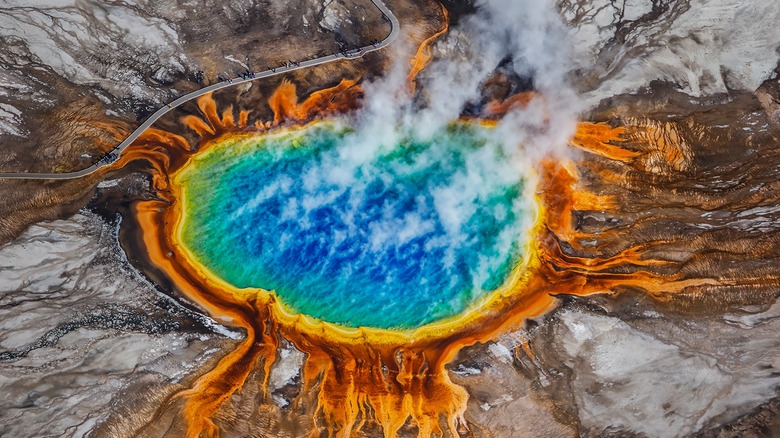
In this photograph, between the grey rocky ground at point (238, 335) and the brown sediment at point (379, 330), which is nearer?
the grey rocky ground at point (238, 335)

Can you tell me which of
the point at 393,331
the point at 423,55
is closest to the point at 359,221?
the point at 393,331

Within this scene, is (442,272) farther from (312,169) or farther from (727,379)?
(727,379)

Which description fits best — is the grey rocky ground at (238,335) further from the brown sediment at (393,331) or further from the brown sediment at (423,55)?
the brown sediment at (393,331)

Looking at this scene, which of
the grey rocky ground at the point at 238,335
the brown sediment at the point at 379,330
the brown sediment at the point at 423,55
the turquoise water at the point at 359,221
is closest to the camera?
the grey rocky ground at the point at 238,335

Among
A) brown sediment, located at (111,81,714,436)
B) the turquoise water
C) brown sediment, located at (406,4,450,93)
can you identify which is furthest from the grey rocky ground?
the turquoise water

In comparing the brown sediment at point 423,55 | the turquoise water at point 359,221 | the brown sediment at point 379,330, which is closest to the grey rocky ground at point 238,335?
the brown sediment at point 423,55

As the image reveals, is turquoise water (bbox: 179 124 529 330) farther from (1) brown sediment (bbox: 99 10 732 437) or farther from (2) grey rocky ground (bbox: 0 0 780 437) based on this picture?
(2) grey rocky ground (bbox: 0 0 780 437)

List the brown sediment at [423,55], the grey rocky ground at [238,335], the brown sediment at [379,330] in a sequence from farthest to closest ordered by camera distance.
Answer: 1. the brown sediment at [423,55]
2. the brown sediment at [379,330]
3. the grey rocky ground at [238,335]

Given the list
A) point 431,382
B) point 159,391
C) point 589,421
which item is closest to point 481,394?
point 431,382
